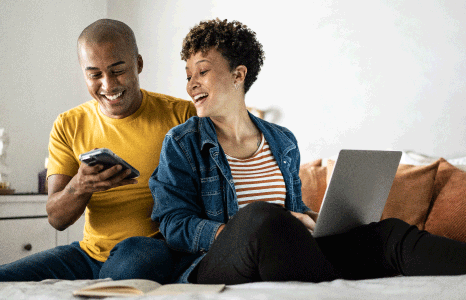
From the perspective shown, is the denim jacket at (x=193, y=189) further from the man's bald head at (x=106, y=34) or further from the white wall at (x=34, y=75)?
the white wall at (x=34, y=75)

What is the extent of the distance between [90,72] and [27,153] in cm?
171

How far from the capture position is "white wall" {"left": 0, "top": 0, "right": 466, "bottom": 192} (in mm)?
2098

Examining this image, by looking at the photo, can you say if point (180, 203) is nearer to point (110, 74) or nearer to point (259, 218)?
point (259, 218)

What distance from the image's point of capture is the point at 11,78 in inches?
107

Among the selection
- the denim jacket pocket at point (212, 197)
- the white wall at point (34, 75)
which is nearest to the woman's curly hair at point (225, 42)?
the denim jacket pocket at point (212, 197)

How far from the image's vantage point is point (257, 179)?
4.10 ft

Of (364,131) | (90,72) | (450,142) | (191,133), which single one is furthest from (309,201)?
(90,72)

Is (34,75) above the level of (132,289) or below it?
above

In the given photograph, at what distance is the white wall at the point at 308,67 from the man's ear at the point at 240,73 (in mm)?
1110

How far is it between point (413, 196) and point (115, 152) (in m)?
1.18

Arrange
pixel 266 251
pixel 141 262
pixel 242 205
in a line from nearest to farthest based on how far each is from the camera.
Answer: pixel 266 251 < pixel 141 262 < pixel 242 205


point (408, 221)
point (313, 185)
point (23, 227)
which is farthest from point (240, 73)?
point (23, 227)

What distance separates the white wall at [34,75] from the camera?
2709 millimetres

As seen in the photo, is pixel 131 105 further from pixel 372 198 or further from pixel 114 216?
pixel 372 198
